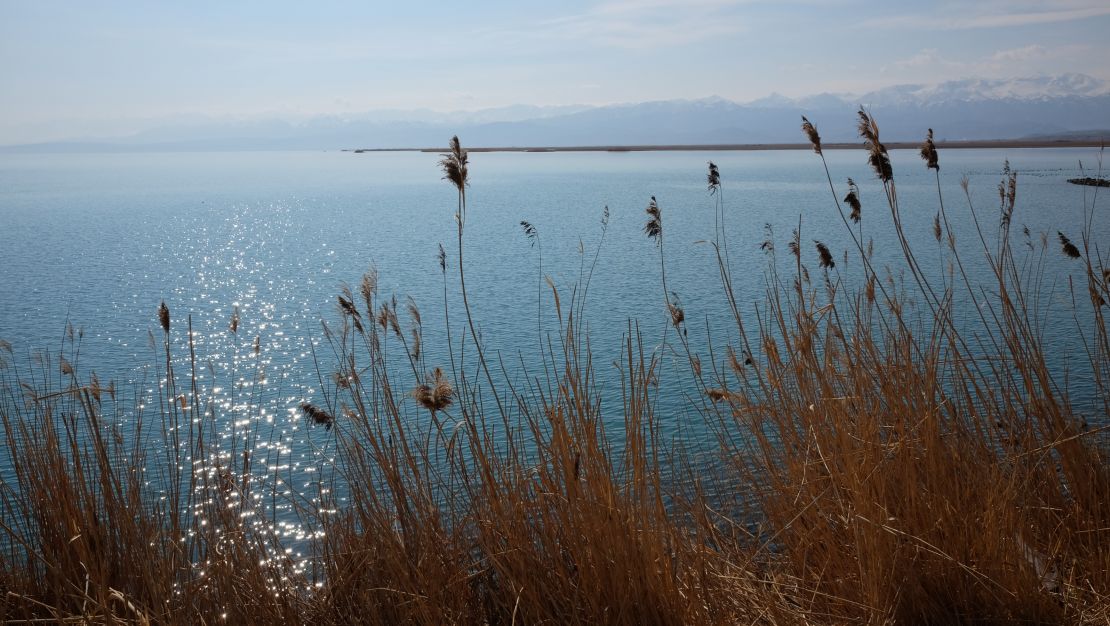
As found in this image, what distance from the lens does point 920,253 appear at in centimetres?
1573

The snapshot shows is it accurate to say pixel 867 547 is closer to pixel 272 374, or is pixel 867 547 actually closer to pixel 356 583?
pixel 356 583

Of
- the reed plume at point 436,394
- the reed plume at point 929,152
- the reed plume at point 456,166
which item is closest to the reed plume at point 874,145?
the reed plume at point 929,152

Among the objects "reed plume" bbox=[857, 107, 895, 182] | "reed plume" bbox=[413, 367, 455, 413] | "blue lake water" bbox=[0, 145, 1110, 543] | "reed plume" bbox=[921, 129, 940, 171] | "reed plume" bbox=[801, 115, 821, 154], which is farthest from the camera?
"blue lake water" bbox=[0, 145, 1110, 543]

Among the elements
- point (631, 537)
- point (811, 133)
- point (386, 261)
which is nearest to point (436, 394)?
point (631, 537)

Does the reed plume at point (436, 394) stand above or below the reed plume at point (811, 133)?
below

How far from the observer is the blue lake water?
9.55 meters

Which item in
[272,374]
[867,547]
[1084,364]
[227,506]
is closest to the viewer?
[867,547]

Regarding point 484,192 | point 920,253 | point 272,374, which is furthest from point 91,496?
point 484,192

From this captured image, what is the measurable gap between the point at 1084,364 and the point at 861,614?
671 cm

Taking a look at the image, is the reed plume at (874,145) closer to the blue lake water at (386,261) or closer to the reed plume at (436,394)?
the blue lake water at (386,261)

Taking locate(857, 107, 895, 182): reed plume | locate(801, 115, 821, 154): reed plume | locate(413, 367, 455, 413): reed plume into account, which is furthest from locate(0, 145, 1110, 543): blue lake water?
locate(413, 367, 455, 413): reed plume

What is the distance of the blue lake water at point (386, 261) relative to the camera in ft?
31.3

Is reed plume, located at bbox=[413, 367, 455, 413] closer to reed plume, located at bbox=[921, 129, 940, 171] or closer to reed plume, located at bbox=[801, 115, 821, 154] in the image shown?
reed plume, located at bbox=[801, 115, 821, 154]

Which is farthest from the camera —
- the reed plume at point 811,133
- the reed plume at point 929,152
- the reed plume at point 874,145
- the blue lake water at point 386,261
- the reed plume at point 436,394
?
the blue lake water at point 386,261
